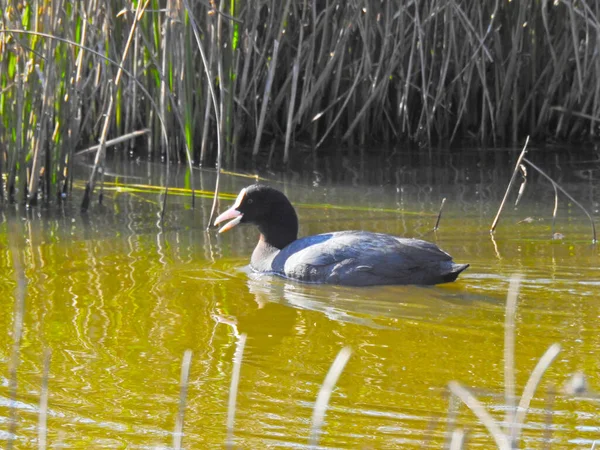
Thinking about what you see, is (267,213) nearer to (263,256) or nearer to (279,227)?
(279,227)

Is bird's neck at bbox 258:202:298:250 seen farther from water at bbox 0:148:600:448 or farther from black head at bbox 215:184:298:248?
water at bbox 0:148:600:448

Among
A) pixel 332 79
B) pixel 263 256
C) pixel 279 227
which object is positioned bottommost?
pixel 263 256

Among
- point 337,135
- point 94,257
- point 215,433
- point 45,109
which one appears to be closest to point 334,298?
point 94,257

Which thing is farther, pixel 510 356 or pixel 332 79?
pixel 332 79

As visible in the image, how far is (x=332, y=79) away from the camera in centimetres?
959

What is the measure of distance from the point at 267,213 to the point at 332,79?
3848 mm

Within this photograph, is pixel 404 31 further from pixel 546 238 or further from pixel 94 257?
pixel 94 257

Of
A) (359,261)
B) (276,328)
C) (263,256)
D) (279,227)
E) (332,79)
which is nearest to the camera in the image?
(276,328)

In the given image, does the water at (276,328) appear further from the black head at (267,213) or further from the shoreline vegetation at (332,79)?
the shoreline vegetation at (332,79)

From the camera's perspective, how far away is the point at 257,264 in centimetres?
573

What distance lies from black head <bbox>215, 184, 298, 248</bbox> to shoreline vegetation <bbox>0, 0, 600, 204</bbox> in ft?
4.37

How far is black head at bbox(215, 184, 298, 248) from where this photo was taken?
234 inches

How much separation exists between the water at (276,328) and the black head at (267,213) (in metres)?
0.24

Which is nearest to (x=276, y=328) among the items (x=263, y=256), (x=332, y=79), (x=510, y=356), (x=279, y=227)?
(x=263, y=256)
